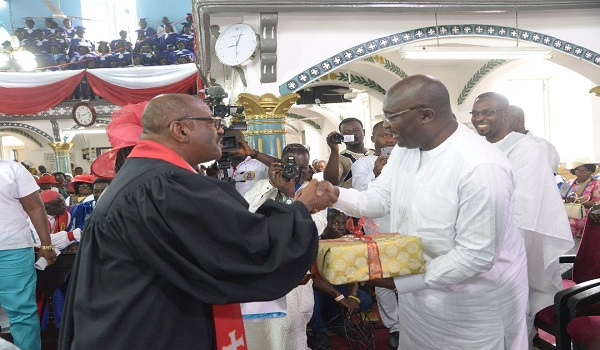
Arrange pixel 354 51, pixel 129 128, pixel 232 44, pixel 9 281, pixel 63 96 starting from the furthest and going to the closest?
pixel 63 96
pixel 354 51
pixel 232 44
pixel 9 281
pixel 129 128

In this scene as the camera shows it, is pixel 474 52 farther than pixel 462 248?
Yes

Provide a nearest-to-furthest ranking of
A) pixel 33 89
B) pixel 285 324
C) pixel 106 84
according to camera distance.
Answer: pixel 285 324, pixel 33 89, pixel 106 84

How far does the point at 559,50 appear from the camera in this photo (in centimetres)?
568

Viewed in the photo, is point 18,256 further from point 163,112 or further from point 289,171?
point 163,112

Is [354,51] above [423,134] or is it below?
above

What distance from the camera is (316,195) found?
2.13m

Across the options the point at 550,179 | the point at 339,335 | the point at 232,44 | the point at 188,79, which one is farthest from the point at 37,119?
the point at 550,179

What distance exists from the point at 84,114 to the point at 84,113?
2 cm

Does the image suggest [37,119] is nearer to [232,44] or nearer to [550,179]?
[232,44]

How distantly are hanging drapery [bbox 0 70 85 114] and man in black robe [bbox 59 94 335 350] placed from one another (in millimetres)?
7467

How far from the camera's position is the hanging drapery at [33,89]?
793cm

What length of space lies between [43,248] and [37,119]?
12754mm

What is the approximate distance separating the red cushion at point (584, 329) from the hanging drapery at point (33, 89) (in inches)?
321

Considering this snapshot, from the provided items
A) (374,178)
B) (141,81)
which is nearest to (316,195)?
(374,178)
